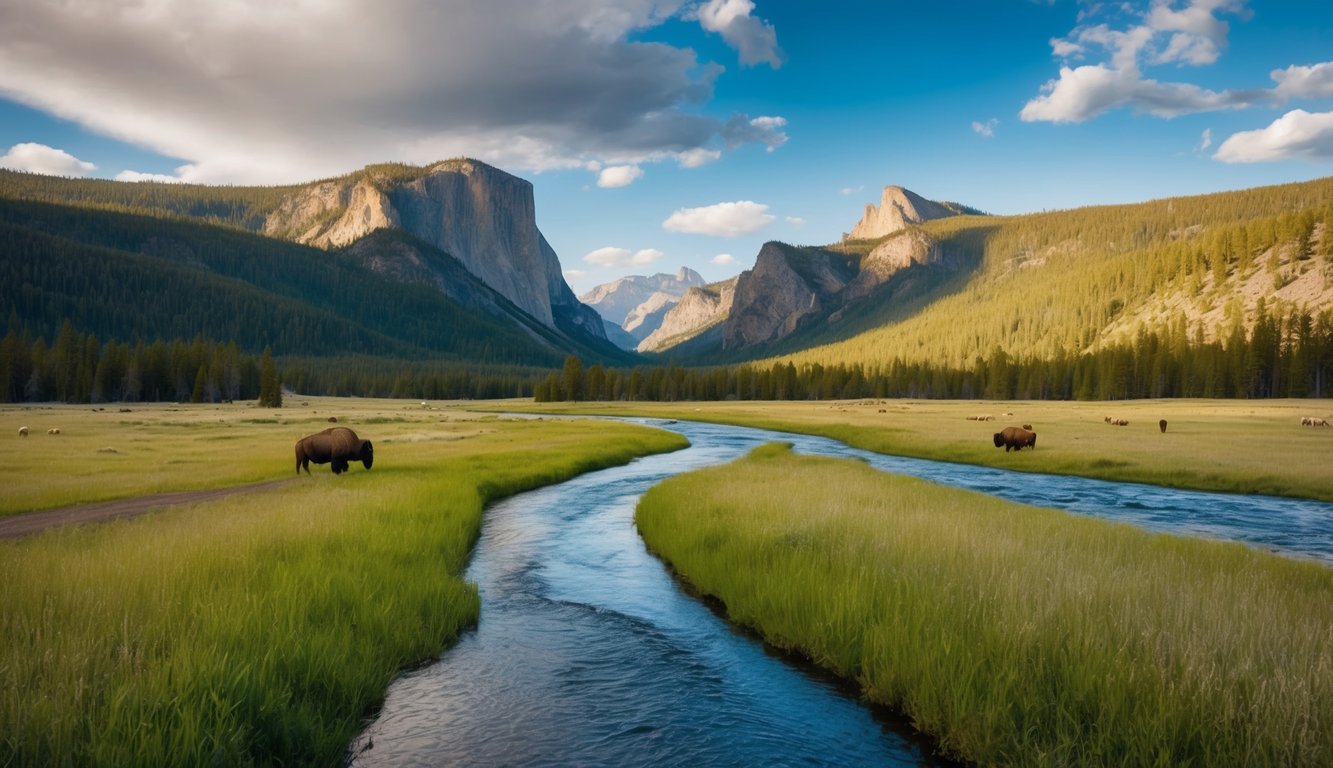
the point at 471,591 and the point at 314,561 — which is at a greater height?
the point at 314,561

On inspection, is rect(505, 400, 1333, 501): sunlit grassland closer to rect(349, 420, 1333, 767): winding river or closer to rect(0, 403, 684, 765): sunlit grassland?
rect(349, 420, 1333, 767): winding river

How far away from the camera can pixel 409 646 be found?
1117 centimetres

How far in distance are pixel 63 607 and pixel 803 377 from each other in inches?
6991

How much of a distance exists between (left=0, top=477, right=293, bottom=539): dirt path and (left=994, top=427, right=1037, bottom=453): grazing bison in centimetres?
4575

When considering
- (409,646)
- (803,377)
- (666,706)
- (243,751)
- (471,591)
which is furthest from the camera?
(803,377)

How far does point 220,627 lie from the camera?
28.2 feet

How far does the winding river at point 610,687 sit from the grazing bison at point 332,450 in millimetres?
14893

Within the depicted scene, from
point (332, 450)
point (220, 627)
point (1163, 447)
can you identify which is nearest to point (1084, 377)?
point (1163, 447)

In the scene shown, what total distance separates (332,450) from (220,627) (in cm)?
2589

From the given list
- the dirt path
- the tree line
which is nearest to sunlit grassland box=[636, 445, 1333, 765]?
the dirt path

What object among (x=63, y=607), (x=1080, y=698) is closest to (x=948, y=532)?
(x=1080, y=698)

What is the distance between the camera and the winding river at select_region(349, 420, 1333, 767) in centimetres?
839

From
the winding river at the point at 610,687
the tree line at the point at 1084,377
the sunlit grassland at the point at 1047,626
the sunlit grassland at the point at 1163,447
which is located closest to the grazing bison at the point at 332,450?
the winding river at the point at 610,687

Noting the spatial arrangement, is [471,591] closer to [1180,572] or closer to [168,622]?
[168,622]
